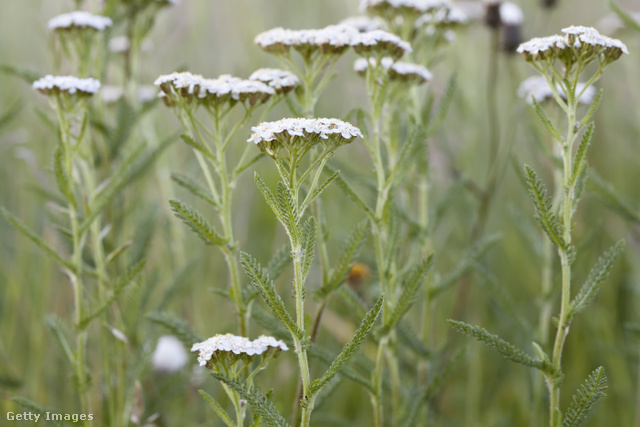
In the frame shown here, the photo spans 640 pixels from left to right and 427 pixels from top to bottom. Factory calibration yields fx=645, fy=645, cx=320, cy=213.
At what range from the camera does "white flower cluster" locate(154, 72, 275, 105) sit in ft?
4.25

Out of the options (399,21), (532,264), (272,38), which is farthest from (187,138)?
(532,264)

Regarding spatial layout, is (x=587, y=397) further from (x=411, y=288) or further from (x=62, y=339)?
(x=62, y=339)

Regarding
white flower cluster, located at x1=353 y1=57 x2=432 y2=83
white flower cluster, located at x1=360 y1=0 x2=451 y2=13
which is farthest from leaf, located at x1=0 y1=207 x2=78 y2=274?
white flower cluster, located at x1=360 y1=0 x2=451 y2=13

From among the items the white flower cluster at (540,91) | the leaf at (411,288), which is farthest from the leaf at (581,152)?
the white flower cluster at (540,91)

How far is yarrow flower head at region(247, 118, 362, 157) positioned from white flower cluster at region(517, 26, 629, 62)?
0.40 meters

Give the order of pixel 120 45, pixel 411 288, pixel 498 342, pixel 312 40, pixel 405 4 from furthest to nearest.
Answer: pixel 120 45
pixel 405 4
pixel 312 40
pixel 411 288
pixel 498 342

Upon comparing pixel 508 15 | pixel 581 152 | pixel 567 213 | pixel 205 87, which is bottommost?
pixel 567 213

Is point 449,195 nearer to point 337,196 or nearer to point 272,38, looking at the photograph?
point 272,38

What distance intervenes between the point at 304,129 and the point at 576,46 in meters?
0.55

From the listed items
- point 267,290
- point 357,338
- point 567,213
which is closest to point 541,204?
point 567,213

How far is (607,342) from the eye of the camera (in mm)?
2232

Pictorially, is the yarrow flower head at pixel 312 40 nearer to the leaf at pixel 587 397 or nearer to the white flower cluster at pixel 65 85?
the white flower cluster at pixel 65 85

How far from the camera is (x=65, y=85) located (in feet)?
4.59

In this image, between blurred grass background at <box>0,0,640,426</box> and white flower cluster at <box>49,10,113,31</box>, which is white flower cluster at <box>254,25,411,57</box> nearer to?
blurred grass background at <box>0,0,640,426</box>
